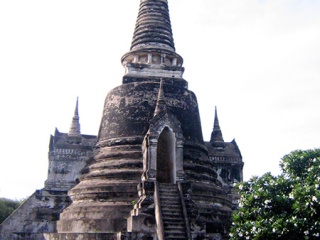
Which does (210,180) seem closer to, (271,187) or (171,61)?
(271,187)

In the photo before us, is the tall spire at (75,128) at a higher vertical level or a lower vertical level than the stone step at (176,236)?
higher

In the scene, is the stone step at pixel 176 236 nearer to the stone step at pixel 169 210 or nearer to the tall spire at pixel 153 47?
the stone step at pixel 169 210

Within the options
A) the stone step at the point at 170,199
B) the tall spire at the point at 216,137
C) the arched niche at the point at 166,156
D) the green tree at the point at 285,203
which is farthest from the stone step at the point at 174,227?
the tall spire at the point at 216,137

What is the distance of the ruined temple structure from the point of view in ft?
41.0

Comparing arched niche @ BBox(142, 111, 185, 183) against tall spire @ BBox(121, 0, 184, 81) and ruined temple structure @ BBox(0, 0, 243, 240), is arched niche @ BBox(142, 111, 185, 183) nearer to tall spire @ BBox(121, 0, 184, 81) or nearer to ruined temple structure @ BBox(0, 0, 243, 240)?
ruined temple structure @ BBox(0, 0, 243, 240)

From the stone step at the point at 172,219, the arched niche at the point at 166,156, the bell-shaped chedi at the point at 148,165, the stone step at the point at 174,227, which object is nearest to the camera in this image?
the stone step at the point at 174,227

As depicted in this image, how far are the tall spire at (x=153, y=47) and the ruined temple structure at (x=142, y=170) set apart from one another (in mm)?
46

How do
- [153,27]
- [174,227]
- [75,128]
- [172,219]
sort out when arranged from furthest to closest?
[75,128] → [153,27] → [172,219] → [174,227]

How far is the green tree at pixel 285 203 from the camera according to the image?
10.1m

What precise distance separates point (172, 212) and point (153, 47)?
9167 millimetres

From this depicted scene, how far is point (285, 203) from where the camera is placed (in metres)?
A: 10.7

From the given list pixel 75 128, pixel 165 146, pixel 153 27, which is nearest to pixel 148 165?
pixel 165 146

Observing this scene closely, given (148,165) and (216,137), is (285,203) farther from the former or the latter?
(216,137)

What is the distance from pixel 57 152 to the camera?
21.4m
